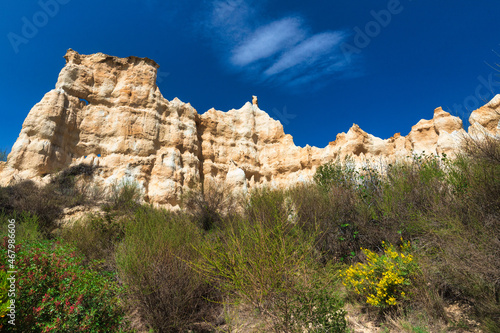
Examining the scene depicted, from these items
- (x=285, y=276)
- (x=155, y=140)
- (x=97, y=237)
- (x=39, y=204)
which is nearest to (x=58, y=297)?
(x=285, y=276)

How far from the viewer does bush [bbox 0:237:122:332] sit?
2.40 m

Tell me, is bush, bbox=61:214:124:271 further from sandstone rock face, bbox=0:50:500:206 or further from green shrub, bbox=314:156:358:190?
sandstone rock face, bbox=0:50:500:206

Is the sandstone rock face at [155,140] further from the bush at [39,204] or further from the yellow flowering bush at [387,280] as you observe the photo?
the yellow flowering bush at [387,280]

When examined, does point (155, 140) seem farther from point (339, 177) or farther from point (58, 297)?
point (58, 297)

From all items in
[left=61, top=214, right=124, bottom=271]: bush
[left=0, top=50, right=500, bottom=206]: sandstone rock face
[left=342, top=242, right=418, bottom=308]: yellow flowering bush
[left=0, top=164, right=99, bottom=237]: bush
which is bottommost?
[left=342, top=242, right=418, bottom=308]: yellow flowering bush

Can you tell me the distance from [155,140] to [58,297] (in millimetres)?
18696

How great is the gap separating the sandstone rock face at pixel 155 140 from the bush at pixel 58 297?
15122 millimetres

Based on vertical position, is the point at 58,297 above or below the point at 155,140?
below

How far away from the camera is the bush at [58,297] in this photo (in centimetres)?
240

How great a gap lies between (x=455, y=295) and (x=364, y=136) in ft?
67.6

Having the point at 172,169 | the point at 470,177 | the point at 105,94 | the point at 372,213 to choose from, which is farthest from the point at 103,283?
the point at 105,94

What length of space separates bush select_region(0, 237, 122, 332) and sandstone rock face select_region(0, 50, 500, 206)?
595 inches

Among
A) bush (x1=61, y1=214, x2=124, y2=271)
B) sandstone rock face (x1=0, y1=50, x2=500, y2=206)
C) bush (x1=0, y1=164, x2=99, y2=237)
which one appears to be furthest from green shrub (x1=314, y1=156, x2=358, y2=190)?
bush (x1=0, y1=164, x2=99, y2=237)

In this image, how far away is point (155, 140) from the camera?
65.5 feet
